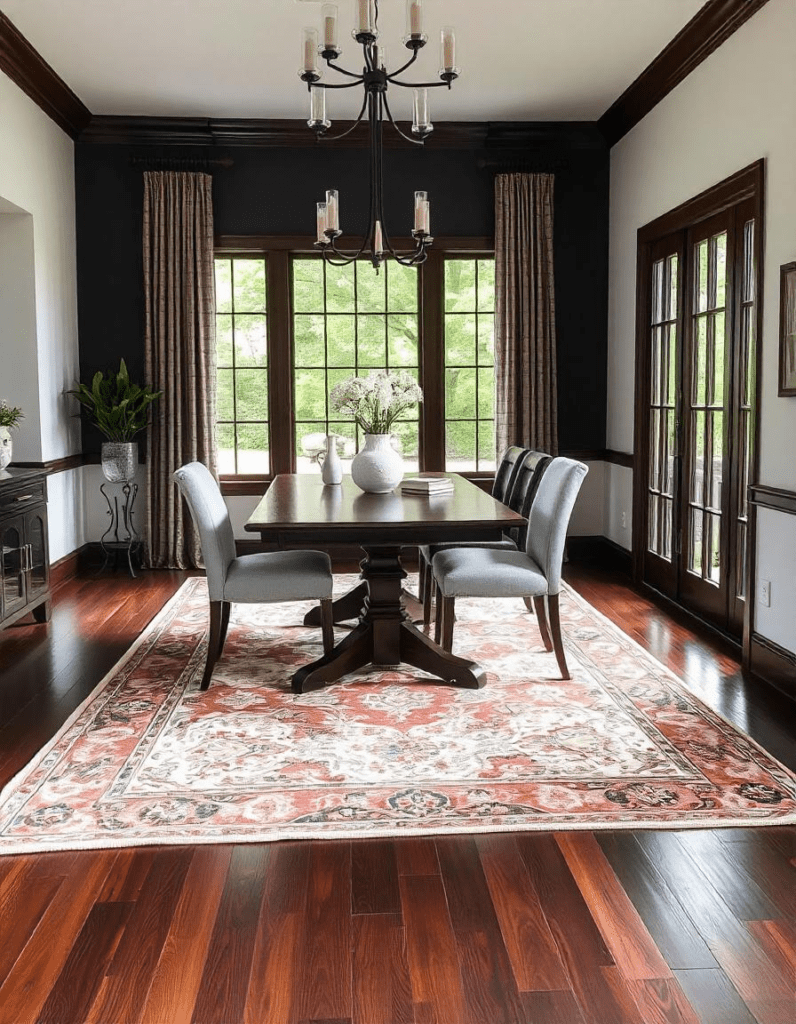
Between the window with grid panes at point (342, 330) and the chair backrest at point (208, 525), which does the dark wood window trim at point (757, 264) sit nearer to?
the window with grid panes at point (342, 330)

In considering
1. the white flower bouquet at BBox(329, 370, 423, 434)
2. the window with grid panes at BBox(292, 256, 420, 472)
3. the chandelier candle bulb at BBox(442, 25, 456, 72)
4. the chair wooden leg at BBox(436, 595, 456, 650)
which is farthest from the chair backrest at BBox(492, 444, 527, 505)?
the chandelier candle bulb at BBox(442, 25, 456, 72)

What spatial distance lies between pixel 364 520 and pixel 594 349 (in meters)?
3.95

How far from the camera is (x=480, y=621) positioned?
5379 millimetres

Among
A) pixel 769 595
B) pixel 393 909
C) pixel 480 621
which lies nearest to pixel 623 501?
pixel 480 621

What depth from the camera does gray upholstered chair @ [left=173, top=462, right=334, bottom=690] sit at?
13.4 feet

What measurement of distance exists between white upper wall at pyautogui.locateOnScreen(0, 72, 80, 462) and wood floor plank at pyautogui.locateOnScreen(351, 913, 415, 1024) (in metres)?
4.65

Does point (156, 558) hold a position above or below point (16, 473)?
below

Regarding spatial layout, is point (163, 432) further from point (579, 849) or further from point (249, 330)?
point (579, 849)

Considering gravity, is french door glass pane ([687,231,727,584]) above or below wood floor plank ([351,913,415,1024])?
above

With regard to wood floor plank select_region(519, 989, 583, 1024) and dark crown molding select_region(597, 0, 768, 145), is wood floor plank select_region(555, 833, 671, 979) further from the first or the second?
dark crown molding select_region(597, 0, 768, 145)

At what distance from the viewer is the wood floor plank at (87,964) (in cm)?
197

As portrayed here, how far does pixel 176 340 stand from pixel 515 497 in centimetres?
301

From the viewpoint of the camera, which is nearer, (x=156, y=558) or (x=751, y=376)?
(x=751, y=376)

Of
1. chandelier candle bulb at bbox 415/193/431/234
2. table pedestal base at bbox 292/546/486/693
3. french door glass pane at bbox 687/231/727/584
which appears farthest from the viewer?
french door glass pane at bbox 687/231/727/584
